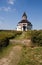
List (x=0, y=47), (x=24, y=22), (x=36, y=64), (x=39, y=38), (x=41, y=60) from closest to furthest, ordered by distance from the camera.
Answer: (x=36, y=64) → (x=41, y=60) → (x=0, y=47) → (x=39, y=38) → (x=24, y=22)

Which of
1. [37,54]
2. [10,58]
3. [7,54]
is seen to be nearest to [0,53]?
[7,54]

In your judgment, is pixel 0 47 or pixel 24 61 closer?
pixel 24 61

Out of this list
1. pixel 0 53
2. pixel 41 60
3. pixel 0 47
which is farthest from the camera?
pixel 0 47

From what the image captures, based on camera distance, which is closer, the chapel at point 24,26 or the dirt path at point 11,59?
the dirt path at point 11,59

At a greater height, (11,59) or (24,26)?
(24,26)

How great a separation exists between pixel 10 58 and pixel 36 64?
2.36 metres

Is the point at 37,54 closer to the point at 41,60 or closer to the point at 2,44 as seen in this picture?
the point at 41,60

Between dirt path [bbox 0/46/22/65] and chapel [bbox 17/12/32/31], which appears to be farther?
chapel [bbox 17/12/32/31]

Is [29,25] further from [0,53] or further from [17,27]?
[0,53]

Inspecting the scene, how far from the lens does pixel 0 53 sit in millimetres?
14922

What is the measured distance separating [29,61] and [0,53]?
334 cm

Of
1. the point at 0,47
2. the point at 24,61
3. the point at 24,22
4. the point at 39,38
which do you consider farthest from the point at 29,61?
the point at 24,22

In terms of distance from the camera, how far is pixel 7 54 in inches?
576

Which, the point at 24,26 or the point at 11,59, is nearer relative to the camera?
the point at 11,59
